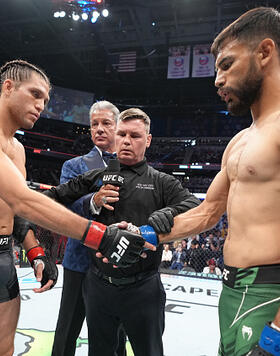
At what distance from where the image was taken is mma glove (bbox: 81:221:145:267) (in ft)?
4.74

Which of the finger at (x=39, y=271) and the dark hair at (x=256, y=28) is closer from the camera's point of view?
the dark hair at (x=256, y=28)

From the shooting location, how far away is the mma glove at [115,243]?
1.44 metres

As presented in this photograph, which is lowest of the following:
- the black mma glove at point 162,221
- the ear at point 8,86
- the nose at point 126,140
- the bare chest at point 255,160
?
the black mma glove at point 162,221

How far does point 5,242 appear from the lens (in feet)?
5.57

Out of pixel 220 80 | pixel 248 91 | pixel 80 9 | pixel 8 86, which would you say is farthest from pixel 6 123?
pixel 80 9

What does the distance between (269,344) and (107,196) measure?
99 cm

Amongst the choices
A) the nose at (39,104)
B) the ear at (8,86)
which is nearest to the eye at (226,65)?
the nose at (39,104)

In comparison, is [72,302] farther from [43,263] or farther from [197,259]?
[197,259]

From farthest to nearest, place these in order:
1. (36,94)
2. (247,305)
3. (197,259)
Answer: (197,259), (36,94), (247,305)

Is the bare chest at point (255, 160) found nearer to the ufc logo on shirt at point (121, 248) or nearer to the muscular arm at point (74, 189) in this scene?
the ufc logo on shirt at point (121, 248)

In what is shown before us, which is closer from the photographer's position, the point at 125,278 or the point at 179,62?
the point at 125,278

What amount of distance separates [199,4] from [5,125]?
12265 mm

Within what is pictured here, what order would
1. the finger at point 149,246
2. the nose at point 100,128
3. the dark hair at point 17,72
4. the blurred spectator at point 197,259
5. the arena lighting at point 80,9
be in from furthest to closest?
the arena lighting at point 80,9
the blurred spectator at point 197,259
the nose at point 100,128
the dark hair at point 17,72
the finger at point 149,246

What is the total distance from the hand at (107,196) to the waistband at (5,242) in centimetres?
55
